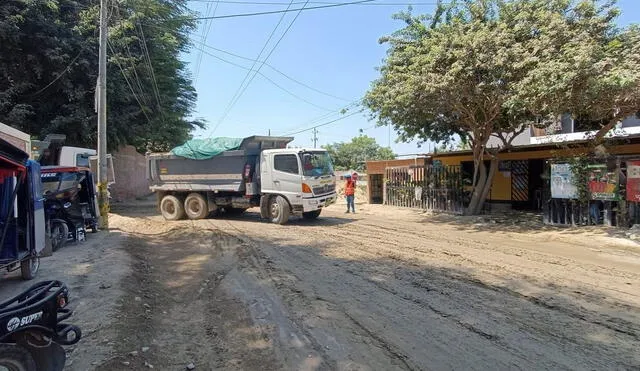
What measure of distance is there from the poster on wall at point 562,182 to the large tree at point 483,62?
5.12 feet

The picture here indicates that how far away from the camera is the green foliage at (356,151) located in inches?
3339

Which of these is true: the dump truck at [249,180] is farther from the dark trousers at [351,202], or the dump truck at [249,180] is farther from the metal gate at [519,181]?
the metal gate at [519,181]

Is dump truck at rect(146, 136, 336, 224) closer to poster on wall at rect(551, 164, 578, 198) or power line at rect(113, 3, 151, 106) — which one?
power line at rect(113, 3, 151, 106)

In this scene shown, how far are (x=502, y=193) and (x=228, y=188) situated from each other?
41.0 ft

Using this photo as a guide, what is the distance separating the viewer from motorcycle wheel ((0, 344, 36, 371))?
3023 mm

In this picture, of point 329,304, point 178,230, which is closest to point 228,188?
point 178,230

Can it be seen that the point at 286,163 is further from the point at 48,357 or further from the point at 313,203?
the point at 48,357

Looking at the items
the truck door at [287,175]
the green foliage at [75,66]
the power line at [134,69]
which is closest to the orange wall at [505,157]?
the truck door at [287,175]

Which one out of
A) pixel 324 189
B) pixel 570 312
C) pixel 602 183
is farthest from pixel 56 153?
pixel 602 183

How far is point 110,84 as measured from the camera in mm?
17672

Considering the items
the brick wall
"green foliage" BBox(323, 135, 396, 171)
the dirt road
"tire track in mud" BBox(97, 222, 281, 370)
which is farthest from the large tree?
"green foliage" BBox(323, 135, 396, 171)

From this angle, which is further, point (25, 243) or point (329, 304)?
point (25, 243)

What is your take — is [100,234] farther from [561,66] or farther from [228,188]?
[561,66]

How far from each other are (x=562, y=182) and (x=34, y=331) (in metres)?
13.2
